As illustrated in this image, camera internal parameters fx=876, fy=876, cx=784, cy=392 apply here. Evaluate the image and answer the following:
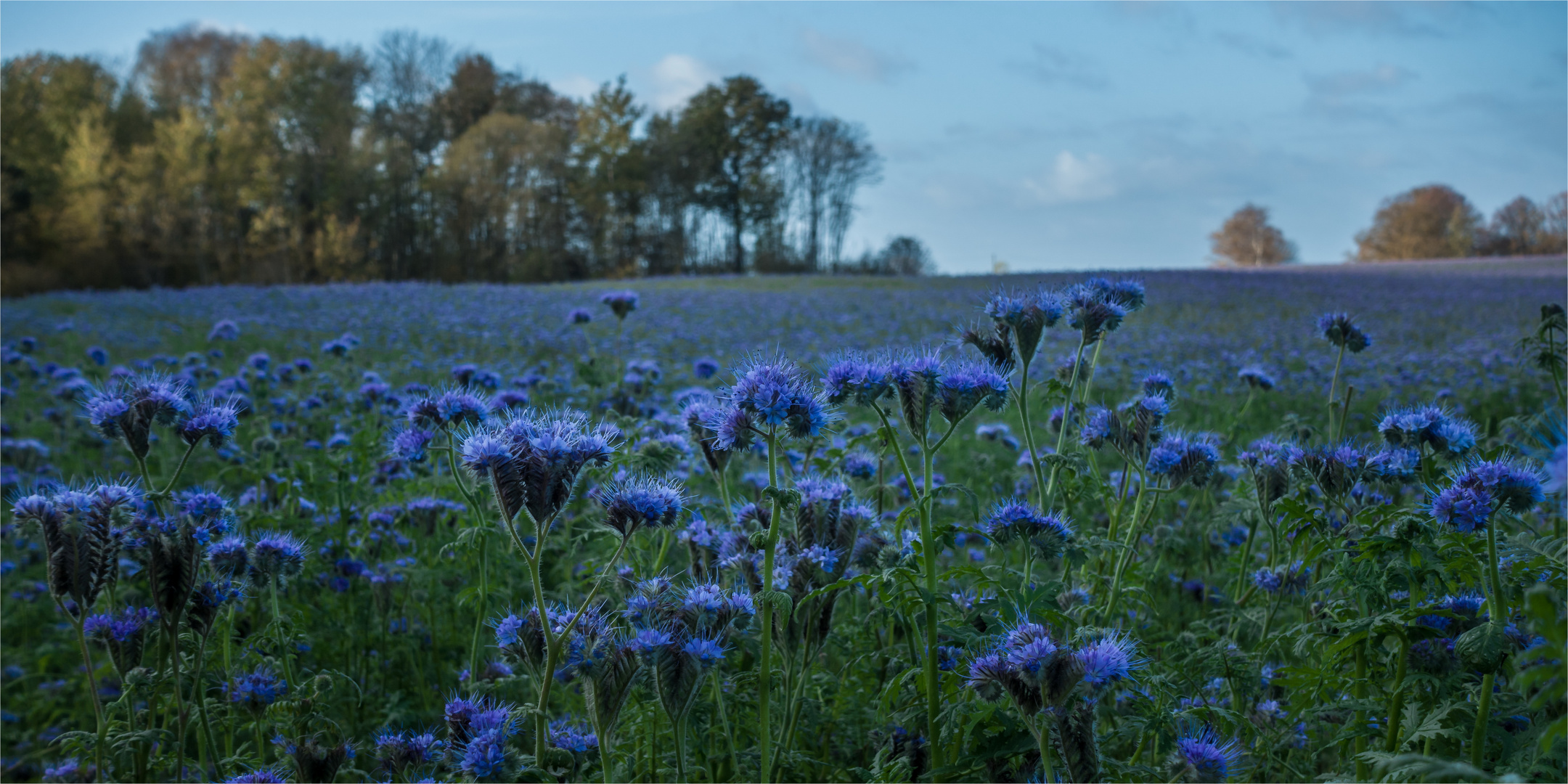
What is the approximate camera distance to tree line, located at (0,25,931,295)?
37.2 metres

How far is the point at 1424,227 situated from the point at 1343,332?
68187mm

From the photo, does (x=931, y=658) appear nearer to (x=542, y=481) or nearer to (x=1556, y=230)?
(x=542, y=481)

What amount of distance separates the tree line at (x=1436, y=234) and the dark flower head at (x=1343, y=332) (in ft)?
179

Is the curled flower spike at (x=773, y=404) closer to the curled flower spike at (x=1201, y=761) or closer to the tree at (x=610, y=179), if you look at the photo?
the curled flower spike at (x=1201, y=761)

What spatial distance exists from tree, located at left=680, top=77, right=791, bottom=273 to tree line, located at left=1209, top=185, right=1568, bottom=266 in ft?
94.3

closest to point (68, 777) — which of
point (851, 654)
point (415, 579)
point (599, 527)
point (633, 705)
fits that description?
point (415, 579)

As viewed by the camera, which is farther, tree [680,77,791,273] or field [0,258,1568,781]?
tree [680,77,791,273]

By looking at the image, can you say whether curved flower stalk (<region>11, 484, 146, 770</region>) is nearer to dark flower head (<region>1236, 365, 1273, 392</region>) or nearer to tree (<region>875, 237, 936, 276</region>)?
dark flower head (<region>1236, 365, 1273, 392</region>)

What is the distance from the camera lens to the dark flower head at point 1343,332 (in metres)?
3.72

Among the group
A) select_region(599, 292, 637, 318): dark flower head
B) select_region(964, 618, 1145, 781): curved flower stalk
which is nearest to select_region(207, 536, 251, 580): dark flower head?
select_region(964, 618, 1145, 781): curved flower stalk

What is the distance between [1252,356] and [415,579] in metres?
11.1

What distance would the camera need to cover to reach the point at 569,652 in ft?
6.49

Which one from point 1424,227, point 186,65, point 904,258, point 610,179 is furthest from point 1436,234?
point 186,65

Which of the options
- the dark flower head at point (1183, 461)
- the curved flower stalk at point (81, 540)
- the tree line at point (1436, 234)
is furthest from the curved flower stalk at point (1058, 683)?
the tree line at point (1436, 234)
